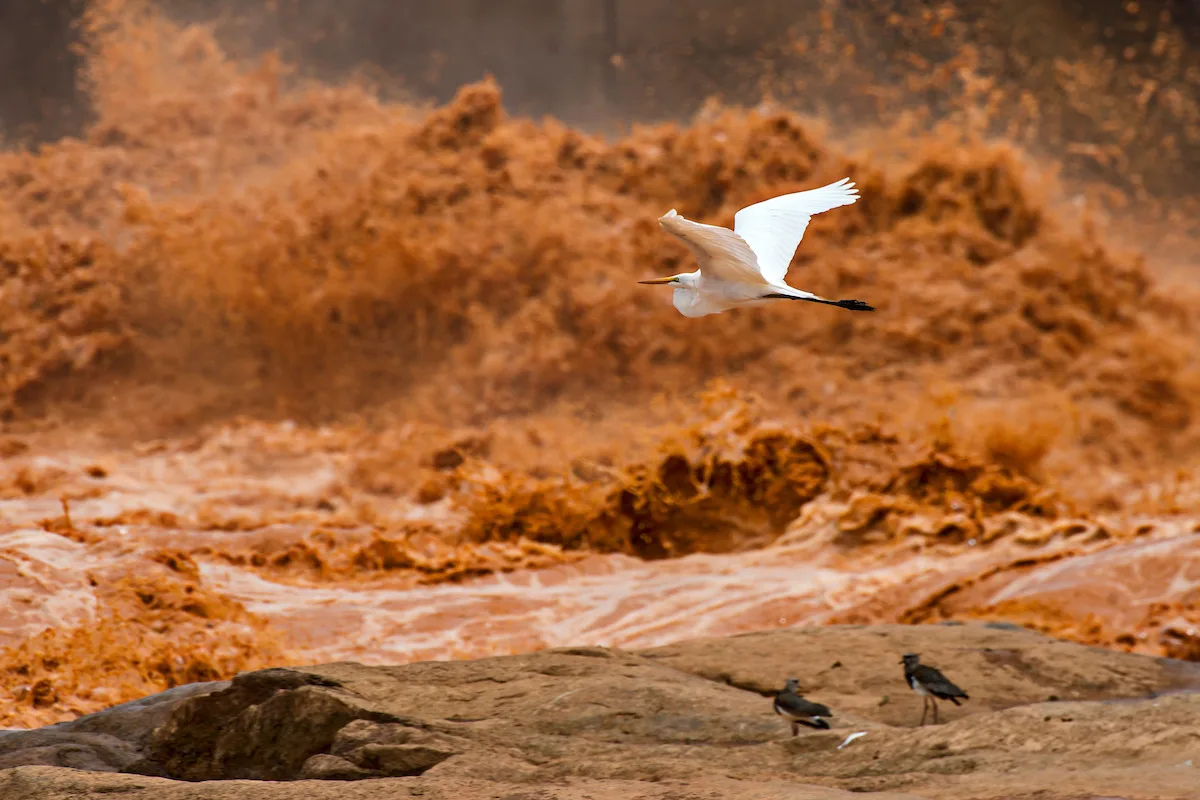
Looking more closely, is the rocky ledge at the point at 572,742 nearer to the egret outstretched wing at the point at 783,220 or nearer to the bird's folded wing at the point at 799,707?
the bird's folded wing at the point at 799,707

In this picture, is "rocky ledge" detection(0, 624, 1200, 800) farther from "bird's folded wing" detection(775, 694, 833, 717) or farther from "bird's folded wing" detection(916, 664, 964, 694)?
"bird's folded wing" detection(916, 664, 964, 694)

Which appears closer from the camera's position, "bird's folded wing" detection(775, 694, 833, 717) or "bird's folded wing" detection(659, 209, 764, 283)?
"bird's folded wing" detection(659, 209, 764, 283)

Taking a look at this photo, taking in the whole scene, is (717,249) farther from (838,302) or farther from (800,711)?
(800,711)

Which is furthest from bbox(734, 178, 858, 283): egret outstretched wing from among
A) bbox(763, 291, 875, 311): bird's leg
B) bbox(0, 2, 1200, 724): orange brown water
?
bbox(0, 2, 1200, 724): orange brown water

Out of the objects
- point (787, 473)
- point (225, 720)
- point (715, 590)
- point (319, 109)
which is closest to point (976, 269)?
point (787, 473)

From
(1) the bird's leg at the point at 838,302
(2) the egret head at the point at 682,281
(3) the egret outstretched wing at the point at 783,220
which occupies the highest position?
(3) the egret outstretched wing at the point at 783,220

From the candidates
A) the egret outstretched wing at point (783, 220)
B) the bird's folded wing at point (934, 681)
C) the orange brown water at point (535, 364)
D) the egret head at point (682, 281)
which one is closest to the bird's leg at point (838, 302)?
the egret head at point (682, 281)
